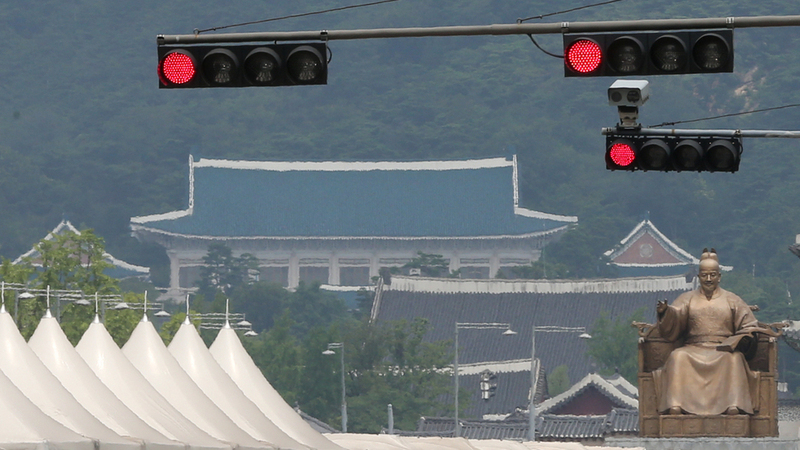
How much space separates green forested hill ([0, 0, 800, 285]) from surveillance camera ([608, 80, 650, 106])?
330 ft

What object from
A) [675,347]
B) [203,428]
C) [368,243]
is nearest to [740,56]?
[368,243]

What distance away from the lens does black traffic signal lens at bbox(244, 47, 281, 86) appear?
51.7 ft

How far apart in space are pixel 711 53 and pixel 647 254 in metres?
103

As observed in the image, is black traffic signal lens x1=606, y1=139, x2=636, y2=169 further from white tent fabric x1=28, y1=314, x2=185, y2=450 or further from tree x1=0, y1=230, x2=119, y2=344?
tree x1=0, y1=230, x2=119, y2=344

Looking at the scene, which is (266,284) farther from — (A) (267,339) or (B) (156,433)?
(B) (156,433)

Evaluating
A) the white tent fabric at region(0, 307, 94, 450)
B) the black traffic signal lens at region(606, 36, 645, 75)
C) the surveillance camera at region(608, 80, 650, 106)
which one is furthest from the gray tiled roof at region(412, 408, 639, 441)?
the black traffic signal lens at region(606, 36, 645, 75)

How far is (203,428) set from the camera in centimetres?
2692

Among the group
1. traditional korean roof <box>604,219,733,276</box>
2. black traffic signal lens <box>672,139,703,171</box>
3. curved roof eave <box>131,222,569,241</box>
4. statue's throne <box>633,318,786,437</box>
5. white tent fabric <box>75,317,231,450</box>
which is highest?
black traffic signal lens <box>672,139,703,171</box>

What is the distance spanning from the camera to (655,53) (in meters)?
15.5

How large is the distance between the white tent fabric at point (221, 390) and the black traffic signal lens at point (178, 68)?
10.5 m

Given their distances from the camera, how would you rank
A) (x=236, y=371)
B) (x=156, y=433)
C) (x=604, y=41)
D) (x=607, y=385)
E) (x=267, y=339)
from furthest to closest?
(x=267, y=339), (x=607, y=385), (x=236, y=371), (x=156, y=433), (x=604, y=41)

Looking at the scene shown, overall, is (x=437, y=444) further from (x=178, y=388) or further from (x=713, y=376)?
(x=713, y=376)

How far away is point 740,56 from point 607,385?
74666mm

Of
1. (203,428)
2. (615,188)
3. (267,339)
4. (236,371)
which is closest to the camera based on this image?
(203,428)
